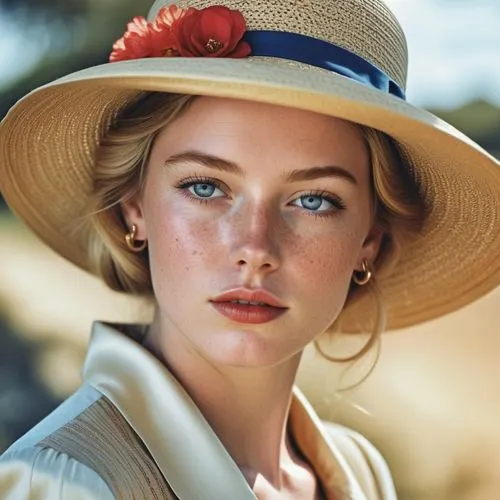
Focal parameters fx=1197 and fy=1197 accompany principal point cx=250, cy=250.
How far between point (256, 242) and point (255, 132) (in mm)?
173

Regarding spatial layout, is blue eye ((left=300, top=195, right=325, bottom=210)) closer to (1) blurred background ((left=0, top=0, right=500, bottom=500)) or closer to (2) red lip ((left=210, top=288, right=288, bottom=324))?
(2) red lip ((left=210, top=288, right=288, bottom=324))

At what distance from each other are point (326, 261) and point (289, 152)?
0.19m

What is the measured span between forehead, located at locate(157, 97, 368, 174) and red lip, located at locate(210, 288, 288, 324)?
0.20m

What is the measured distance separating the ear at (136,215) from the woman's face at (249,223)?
10 cm

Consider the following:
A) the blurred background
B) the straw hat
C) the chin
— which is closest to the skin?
the chin

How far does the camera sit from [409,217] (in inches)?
85.5

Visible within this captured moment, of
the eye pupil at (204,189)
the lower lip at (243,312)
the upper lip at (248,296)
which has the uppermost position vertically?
the eye pupil at (204,189)

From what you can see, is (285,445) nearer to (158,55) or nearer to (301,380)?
(158,55)

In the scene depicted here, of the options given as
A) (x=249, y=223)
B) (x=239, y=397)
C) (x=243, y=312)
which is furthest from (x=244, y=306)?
(x=239, y=397)

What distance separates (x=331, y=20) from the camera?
1.85 meters

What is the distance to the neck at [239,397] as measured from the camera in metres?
1.94

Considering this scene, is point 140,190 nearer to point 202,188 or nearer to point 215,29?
point 202,188

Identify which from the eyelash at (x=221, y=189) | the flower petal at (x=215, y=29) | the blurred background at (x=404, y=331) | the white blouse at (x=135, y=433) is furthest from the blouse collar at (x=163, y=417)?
the blurred background at (x=404, y=331)

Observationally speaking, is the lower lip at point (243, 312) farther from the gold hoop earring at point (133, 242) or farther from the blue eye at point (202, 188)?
the gold hoop earring at point (133, 242)
